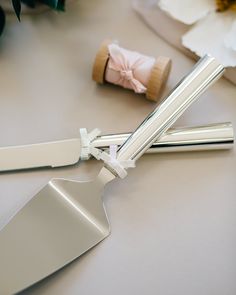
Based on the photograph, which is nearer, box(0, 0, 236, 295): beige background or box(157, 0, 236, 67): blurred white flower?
box(0, 0, 236, 295): beige background

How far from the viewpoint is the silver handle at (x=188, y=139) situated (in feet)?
1.28

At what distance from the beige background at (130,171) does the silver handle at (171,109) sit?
3cm

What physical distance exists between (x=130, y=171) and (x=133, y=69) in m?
0.10

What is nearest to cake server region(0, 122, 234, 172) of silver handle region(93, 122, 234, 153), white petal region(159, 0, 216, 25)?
silver handle region(93, 122, 234, 153)

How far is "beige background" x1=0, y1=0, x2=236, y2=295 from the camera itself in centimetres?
34

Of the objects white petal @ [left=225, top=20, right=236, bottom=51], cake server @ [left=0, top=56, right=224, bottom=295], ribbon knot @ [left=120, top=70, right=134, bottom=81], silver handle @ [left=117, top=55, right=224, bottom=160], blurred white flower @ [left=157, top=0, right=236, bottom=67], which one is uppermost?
blurred white flower @ [left=157, top=0, right=236, bottom=67]

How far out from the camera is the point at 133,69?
42 centimetres

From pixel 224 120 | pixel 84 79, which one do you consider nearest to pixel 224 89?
pixel 224 120

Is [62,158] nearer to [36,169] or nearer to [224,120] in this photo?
[36,169]

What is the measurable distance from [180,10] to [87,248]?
291mm

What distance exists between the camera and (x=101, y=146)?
389 millimetres

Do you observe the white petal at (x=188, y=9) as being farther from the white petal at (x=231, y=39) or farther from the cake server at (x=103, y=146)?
the cake server at (x=103, y=146)

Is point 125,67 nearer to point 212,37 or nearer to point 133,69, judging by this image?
point 133,69

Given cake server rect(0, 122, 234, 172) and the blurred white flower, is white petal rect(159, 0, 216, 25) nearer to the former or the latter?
the blurred white flower
